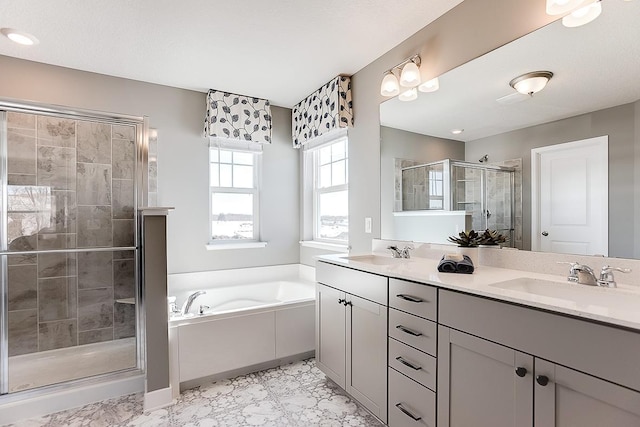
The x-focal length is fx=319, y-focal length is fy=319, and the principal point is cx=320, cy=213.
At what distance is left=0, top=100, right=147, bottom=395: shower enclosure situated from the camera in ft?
7.13

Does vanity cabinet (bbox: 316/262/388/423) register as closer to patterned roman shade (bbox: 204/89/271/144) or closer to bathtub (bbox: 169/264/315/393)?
bathtub (bbox: 169/264/315/393)

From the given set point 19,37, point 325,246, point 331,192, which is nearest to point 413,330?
point 325,246

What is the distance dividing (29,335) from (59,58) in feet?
6.91

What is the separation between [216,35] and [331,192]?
1828mm

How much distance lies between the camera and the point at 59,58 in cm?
249

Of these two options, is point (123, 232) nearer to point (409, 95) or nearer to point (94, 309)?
point (94, 309)

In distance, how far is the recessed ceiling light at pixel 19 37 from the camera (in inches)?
82.7

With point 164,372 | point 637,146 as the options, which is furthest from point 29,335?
point 637,146

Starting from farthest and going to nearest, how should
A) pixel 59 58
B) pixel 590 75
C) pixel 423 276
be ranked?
1. pixel 59 58
2. pixel 423 276
3. pixel 590 75

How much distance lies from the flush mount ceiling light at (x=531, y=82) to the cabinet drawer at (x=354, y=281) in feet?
4.05

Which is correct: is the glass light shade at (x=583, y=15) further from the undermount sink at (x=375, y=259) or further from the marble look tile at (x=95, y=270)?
the marble look tile at (x=95, y=270)

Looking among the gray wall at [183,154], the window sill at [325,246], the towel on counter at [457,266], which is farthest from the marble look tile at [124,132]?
the towel on counter at [457,266]

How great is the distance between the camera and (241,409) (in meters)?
2.04

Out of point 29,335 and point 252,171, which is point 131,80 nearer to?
point 252,171
